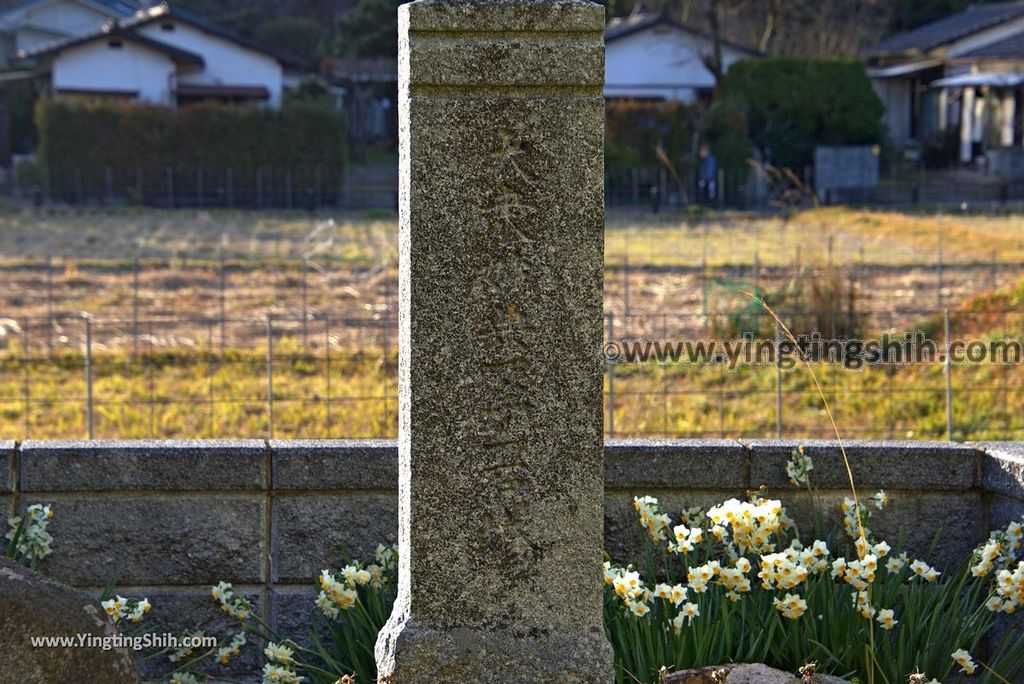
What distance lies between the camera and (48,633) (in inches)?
127

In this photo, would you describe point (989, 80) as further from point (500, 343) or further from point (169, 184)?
point (500, 343)

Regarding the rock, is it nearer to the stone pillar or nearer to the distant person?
the stone pillar

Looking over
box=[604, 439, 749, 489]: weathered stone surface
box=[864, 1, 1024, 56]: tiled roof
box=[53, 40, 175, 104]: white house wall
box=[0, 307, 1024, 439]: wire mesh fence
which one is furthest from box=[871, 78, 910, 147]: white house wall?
box=[604, 439, 749, 489]: weathered stone surface

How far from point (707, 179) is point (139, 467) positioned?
81.6 feet

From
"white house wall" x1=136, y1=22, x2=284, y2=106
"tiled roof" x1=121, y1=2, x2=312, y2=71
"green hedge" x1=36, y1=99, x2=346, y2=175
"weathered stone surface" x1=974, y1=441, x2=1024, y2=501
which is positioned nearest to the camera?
"weathered stone surface" x1=974, y1=441, x2=1024, y2=501

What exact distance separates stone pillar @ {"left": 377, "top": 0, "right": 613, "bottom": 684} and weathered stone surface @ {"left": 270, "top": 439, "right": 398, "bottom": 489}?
0.95 m

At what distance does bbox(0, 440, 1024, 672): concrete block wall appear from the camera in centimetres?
399

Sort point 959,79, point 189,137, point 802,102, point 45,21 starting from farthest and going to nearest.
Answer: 1. point 45,21
2. point 802,102
3. point 959,79
4. point 189,137

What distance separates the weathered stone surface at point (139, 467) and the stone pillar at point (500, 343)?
107 cm

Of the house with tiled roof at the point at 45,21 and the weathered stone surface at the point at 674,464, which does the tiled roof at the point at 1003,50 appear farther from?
the weathered stone surface at the point at 674,464

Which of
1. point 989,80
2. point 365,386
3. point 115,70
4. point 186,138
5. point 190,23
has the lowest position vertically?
point 365,386

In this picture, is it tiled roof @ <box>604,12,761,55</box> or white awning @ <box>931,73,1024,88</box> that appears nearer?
white awning @ <box>931,73,1024,88</box>

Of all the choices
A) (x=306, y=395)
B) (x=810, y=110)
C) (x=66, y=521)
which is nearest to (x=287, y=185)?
(x=810, y=110)

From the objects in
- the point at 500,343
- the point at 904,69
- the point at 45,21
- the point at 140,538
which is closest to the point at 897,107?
the point at 904,69
